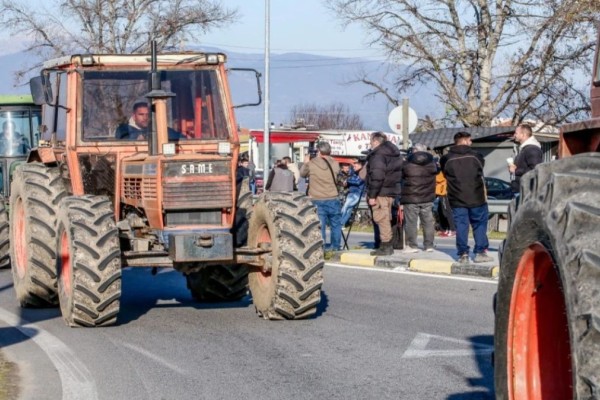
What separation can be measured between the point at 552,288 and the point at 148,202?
7.52 metres

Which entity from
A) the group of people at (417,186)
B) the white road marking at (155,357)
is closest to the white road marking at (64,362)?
the white road marking at (155,357)

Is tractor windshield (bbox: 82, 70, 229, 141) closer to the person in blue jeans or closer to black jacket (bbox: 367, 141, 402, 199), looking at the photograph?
black jacket (bbox: 367, 141, 402, 199)

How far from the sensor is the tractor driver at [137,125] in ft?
41.4

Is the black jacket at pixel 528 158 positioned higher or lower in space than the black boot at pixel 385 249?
higher

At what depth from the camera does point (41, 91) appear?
12555 mm

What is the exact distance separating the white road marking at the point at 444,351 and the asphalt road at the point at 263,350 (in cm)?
1

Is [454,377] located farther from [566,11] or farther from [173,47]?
[173,47]

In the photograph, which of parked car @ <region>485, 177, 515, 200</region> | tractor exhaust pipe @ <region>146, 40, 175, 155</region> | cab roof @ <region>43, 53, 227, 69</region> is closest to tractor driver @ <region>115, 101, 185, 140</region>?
tractor exhaust pipe @ <region>146, 40, 175, 155</region>

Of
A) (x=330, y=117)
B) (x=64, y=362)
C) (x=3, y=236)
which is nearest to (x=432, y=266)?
(x=3, y=236)

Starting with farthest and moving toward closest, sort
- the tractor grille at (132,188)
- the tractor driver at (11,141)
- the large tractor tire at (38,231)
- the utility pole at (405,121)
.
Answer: the utility pole at (405,121), the tractor driver at (11,141), the large tractor tire at (38,231), the tractor grille at (132,188)

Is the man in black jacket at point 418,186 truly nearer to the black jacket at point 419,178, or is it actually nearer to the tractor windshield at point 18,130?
the black jacket at point 419,178

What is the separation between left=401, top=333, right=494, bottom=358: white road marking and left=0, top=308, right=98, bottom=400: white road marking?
249cm

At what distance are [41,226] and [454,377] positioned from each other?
18.5ft

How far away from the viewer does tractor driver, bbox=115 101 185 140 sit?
12633 millimetres
